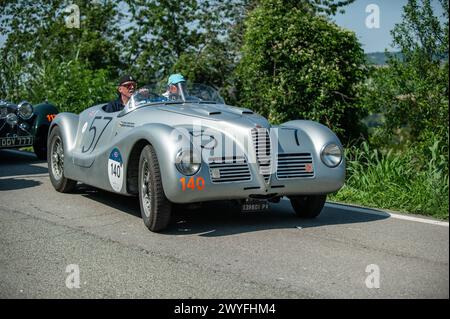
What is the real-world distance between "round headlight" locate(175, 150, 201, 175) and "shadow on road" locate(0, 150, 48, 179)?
526 centimetres

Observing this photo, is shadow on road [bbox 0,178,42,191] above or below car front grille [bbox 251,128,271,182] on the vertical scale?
below

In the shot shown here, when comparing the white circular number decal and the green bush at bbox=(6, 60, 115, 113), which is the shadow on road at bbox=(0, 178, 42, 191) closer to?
the white circular number decal

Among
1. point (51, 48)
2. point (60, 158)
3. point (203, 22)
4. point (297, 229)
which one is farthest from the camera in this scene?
point (51, 48)

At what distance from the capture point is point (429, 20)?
29.8ft

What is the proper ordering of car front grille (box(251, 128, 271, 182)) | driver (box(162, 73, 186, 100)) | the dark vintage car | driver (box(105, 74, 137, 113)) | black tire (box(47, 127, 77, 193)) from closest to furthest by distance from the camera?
car front grille (box(251, 128, 271, 182)), driver (box(162, 73, 186, 100)), driver (box(105, 74, 137, 113)), black tire (box(47, 127, 77, 193)), the dark vintage car

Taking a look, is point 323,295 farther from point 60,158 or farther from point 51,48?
point 51,48

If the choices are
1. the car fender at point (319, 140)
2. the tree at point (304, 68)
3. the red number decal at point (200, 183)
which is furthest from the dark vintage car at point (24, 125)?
the red number decal at point (200, 183)

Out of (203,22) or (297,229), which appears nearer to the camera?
(297,229)

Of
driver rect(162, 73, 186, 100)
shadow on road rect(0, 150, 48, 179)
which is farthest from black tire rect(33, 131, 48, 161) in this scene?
driver rect(162, 73, 186, 100)

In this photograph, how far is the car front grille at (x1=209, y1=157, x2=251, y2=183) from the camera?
19.6 ft

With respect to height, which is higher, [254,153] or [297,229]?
[254,153]

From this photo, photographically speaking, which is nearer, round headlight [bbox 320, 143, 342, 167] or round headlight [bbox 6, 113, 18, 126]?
round headlight [bbox 320, 143, 342, 167]
